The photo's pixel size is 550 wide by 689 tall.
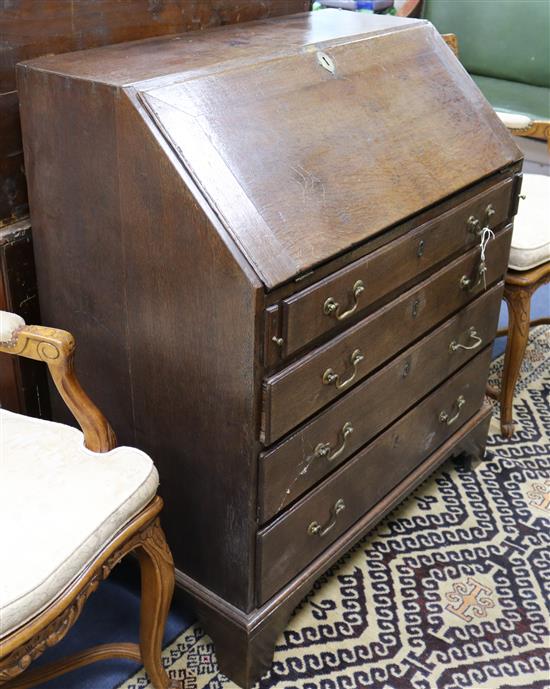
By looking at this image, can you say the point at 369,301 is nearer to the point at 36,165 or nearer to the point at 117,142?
the point at 117,142

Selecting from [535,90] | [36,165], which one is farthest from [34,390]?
[535,90]

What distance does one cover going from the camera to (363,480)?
6.55 ft

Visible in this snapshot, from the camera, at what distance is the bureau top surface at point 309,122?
4.81 ft

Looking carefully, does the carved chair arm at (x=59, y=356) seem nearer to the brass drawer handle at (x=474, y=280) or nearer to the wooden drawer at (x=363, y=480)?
the wooden drawer at (x=363, y=480)

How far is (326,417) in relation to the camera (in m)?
1.74

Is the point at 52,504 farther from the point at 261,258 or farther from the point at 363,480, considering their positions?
the point at 363,480

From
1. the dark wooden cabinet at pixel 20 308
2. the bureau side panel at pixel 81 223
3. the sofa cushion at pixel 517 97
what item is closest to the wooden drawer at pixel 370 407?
the bureau side panel at pixel 81 223

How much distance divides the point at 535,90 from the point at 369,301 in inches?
111

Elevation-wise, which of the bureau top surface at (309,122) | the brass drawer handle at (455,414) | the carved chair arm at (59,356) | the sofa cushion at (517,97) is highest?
the bureau top surface at (309,122)

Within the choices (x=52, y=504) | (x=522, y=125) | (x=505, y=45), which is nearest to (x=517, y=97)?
(x=505, y=45)

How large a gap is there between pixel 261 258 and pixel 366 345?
1.41ft

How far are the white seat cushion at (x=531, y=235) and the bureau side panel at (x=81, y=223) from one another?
1267 millimetres

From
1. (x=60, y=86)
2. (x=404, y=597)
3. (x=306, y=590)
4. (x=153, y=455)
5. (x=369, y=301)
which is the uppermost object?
(x=60, y=86)

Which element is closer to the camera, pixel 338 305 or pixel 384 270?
pixel 338 305
